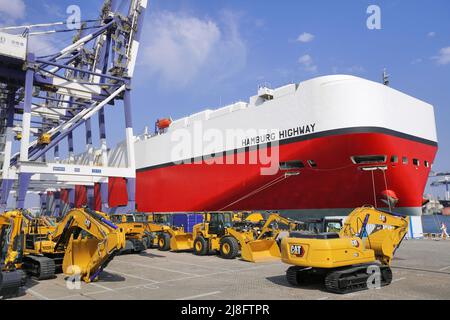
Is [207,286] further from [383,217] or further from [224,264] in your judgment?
[383,217]

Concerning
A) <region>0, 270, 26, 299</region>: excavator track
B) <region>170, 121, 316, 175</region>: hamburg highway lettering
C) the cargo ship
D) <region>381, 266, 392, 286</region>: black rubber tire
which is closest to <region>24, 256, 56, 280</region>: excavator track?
<region>0, 270, 26, 299</region>: excavator track

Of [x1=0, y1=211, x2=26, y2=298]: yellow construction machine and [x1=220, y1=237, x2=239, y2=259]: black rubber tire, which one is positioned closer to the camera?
[x1=0, y1=211, x2=26, y2=298]: yellow construction machine

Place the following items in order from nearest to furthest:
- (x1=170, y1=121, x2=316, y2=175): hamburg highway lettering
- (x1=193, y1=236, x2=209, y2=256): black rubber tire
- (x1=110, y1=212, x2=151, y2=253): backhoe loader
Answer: (x1=193, y1=236, x2=209, y2=256): black rubber tire
(x1=110, y1=212, x2=151, y2=253): backhoe loader
(x1=170, y1=121, x2=316, y2=175): hamburg highway lettering

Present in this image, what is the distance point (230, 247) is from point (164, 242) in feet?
15.9

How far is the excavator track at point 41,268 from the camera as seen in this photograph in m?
10.2

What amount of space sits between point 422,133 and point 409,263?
13.7 meters

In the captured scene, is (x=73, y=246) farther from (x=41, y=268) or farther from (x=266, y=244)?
(x=266, y=244)

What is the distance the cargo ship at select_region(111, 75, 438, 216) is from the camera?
776 inches

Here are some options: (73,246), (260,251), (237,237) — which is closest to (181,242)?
(237,237)

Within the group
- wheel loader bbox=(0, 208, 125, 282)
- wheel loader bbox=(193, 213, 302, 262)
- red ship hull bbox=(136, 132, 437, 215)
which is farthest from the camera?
red ship hull bbox=(136, 132, 437, 215)

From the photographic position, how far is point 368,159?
65.9 ft

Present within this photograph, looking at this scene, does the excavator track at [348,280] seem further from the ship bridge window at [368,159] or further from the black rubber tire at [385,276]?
the ship bridge window at [368,159]

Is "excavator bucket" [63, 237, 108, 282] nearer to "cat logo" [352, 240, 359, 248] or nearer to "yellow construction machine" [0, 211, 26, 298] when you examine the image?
"yellow construction machine" [0, 211, 26, 298]
